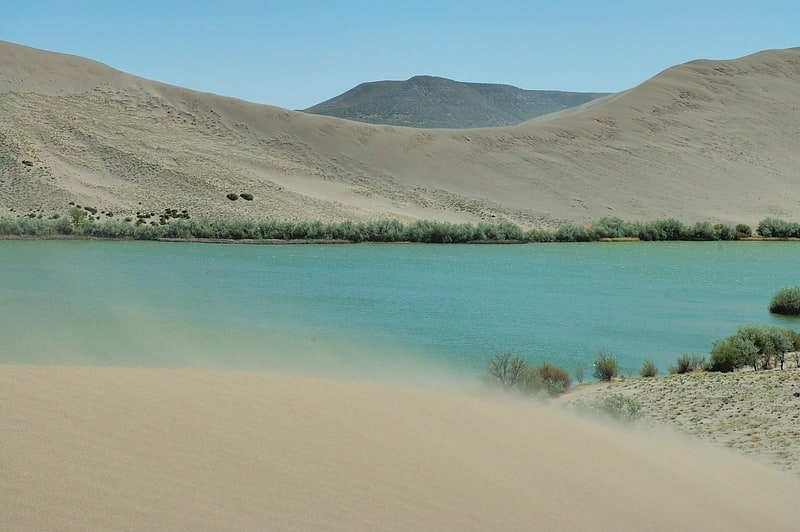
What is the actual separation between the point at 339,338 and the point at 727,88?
312 feet

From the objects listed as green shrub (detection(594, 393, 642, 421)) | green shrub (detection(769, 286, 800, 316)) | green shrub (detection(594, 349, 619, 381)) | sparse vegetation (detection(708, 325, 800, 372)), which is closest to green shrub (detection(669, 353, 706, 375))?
sparse vegetation (detection(708, 325, 800, 372))

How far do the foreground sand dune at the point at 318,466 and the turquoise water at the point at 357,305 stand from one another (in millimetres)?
6715

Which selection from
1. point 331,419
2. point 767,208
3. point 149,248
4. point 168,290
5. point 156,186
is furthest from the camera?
point 767,208

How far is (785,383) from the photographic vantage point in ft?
35.9

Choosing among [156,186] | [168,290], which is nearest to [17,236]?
[156,186]

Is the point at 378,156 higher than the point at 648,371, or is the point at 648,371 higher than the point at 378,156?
the point at 378,156

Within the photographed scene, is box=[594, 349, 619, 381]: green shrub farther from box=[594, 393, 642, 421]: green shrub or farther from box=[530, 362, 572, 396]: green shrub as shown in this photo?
box=[594, 393, 642, 421]: green shrub

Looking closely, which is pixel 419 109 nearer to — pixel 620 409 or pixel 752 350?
pixel 752 350

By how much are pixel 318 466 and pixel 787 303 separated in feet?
71.9

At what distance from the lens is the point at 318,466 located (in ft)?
17.2

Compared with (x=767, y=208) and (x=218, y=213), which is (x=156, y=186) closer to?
(x=218, y=213)

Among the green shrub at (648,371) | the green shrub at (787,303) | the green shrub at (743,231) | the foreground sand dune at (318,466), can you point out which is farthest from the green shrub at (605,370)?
the green shrub at (743,231)

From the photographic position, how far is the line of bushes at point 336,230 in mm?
47781

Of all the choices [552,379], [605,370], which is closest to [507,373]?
[552,379]
